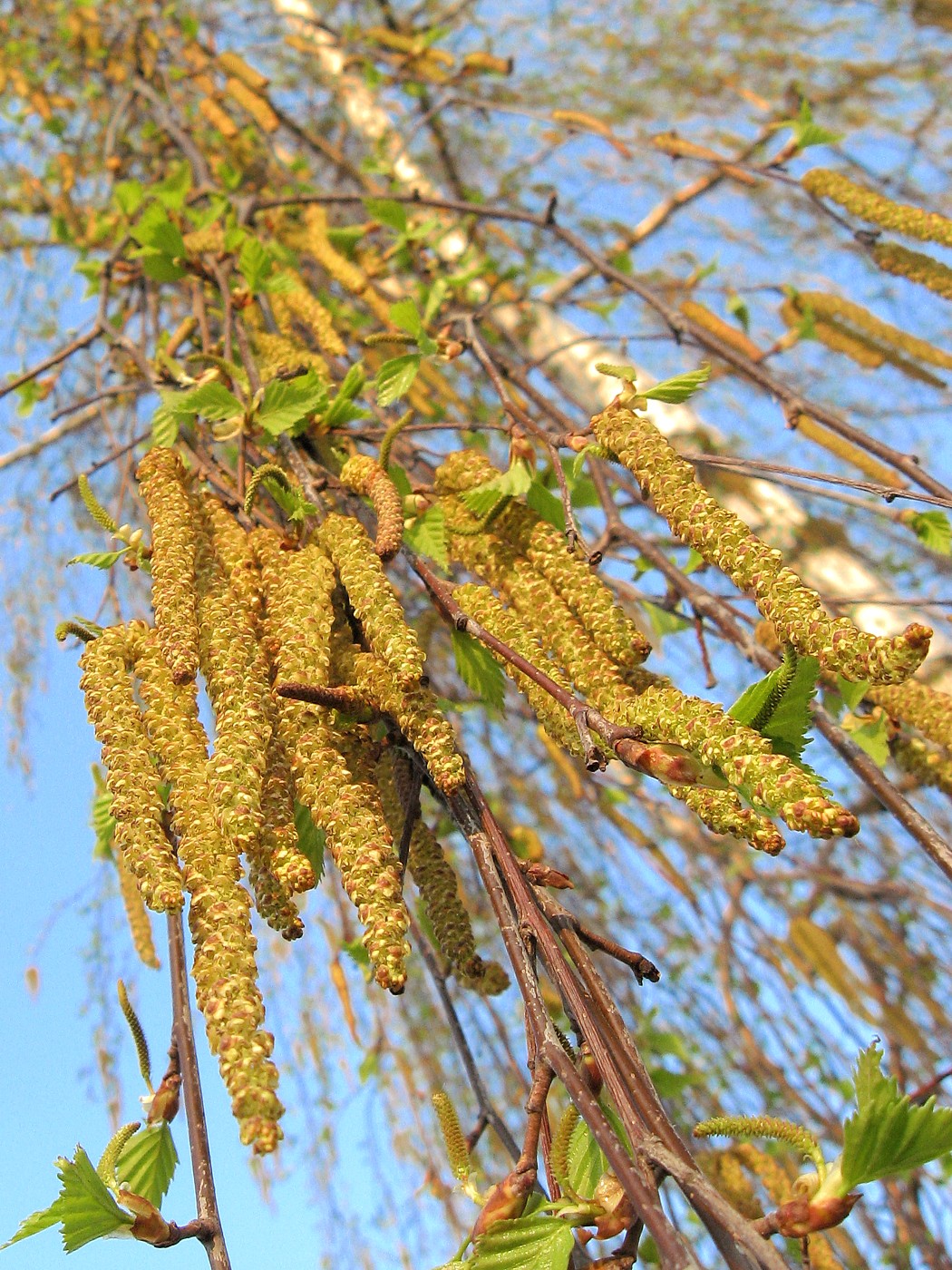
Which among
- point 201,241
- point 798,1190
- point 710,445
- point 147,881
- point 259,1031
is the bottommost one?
point 798,1190

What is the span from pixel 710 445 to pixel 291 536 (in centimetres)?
253

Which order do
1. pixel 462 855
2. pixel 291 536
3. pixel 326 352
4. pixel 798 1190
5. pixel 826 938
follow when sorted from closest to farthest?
pixel 798 1190, pixel 291 536, pixel 326 352, pixel 462 855, pixel 826 938

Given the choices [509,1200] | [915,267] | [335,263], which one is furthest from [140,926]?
[915,267]

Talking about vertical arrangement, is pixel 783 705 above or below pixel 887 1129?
above

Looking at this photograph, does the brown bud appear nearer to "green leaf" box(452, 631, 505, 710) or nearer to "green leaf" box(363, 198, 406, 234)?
"green leaf" box(452, 631, 505, 710)

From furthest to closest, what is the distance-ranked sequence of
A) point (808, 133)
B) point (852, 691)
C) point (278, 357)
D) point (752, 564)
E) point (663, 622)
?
point (808, 133)
point (663, 622)
point (278, 357)
point (852, 691)
point (752, 564)

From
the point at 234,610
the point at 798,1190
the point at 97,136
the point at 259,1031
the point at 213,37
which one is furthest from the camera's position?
the point at 213,37

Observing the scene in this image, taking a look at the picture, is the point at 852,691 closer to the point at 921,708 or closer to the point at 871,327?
the point at 921,708

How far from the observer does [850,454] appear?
2.14 metres

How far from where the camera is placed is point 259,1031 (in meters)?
0.61

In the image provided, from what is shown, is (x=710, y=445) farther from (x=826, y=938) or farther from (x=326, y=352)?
(x=326, y=352)

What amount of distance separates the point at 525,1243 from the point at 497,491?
0.66 metres

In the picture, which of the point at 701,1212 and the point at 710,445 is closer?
the point at 701,1212

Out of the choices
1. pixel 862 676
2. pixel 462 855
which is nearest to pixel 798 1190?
pixel 862 676
